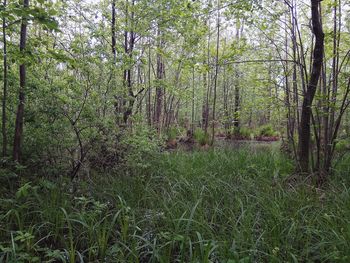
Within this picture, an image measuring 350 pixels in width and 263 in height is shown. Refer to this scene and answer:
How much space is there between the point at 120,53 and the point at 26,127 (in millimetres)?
1635

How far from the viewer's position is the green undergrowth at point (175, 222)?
1986 mm

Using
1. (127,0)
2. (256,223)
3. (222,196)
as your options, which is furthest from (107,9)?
(256,223)

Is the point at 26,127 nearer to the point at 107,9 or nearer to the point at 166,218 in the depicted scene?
the point at 166,218

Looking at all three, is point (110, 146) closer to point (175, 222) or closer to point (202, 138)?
point (175, 222)

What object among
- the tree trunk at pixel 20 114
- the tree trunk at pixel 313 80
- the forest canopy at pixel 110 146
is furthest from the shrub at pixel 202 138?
Result: the tree trunk at pixel 20 114

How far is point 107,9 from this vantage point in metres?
5.57

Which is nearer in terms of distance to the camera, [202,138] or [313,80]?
[313,80]

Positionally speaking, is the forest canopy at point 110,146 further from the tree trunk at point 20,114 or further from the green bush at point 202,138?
the green bush at point 202,138

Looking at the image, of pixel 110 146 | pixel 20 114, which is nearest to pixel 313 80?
pixel 110 146

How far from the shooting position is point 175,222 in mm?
2418

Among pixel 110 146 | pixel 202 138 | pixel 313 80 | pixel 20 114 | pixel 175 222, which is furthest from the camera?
pixel 202 138

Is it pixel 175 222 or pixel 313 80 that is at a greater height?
pixel 313 80

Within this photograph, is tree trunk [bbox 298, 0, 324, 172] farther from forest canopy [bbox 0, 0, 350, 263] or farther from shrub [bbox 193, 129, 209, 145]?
shrub [bbox 193, 129, 209, 145]

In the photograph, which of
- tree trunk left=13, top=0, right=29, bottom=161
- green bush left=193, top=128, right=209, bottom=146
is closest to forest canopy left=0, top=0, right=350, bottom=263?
tree trunk left=13, top=0, right=29, bottom=161
